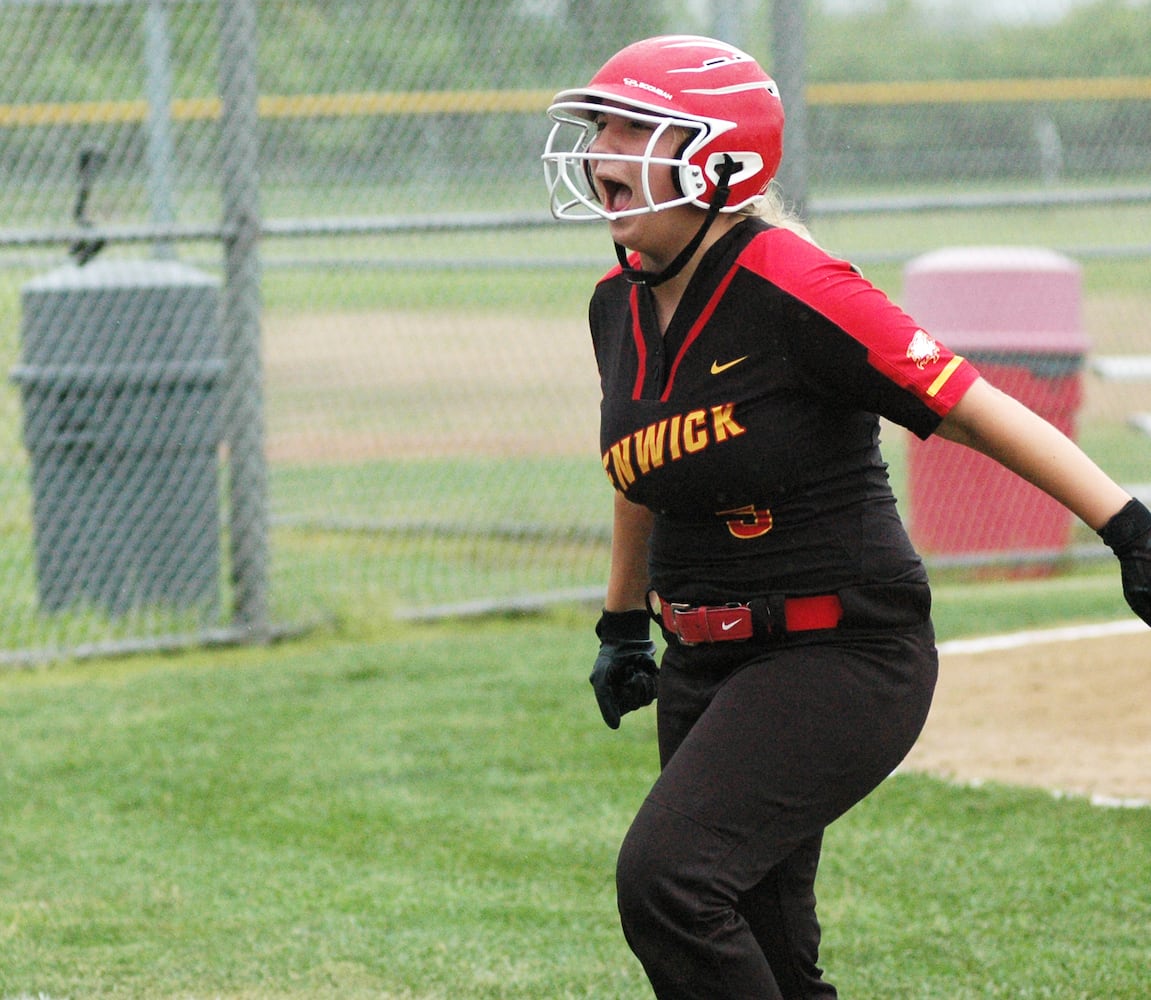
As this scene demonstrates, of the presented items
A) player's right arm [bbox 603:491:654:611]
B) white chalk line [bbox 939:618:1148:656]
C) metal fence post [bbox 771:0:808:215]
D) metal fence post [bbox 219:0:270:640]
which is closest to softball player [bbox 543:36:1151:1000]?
player's right arm [bbox 603:491:654:611]

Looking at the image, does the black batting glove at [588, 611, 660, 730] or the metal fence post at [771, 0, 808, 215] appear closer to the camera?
the black batting glove at [588, 611, 660, 730]

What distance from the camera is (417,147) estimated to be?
8.11 metres

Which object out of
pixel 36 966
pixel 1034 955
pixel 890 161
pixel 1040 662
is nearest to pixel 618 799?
pixel 1034 955

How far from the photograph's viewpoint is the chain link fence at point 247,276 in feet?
22.0

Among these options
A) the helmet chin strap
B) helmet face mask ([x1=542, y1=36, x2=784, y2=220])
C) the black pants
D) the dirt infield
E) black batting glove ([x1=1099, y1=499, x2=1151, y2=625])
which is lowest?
the dirt infield

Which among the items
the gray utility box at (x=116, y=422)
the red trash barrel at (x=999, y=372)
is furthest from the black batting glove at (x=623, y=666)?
the red trash barrel at (x=999, y=372)

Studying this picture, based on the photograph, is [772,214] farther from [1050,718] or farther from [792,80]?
[792,80]

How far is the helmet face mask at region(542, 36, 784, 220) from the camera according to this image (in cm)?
266

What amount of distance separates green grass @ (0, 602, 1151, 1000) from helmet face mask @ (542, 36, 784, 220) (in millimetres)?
1738

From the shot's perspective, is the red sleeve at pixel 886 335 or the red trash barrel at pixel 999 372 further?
the red trash barrel at pixel 999 372

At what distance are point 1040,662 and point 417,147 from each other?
3.87 m

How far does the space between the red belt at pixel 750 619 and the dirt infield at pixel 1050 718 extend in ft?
8.09

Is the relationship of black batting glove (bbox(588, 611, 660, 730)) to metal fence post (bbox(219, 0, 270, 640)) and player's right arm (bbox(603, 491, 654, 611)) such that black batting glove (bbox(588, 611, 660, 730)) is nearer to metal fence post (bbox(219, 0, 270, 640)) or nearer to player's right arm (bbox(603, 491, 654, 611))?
player's right arm (bbox(603, 491, 654, 611))

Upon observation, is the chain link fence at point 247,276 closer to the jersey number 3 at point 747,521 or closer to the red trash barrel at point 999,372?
the red trash barrel at point 999,372
